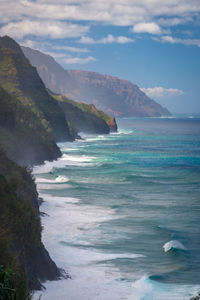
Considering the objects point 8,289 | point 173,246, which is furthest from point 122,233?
point 8,289

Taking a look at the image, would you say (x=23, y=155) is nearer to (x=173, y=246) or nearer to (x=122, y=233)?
(x=122, y=233)

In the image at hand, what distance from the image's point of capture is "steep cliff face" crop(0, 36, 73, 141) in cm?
13825

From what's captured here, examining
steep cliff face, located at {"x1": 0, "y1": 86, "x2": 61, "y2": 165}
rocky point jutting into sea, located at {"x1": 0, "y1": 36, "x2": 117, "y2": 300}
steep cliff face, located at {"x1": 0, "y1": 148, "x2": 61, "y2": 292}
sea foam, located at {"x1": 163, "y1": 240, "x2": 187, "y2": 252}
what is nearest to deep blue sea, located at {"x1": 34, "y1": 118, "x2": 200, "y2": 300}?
sea foam, located at {"x1": 163, "y1": 240, "x2": 187, "y2": 252}

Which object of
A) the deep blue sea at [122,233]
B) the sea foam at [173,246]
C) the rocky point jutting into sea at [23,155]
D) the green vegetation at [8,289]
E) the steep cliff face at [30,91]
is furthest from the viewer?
the steep cliff face at [30,91]

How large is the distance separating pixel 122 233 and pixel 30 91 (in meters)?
113

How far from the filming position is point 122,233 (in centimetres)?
4050

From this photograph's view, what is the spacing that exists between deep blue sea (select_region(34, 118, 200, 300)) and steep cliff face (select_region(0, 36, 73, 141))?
6195 centimetres

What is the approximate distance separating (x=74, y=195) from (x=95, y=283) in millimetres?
27737

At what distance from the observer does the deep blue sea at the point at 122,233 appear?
96.3 feet

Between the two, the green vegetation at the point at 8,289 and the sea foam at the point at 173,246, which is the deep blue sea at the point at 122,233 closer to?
the sea foam at the point at 173,246

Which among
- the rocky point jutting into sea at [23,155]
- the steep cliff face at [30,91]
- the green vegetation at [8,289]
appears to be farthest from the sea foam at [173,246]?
the steep cliff face at [30,91]

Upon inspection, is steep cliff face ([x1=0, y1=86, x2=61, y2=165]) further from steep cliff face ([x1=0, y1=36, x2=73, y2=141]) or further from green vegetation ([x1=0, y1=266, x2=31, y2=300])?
green vegetation ([x1=0, y1=266, x2=31, y2=300])

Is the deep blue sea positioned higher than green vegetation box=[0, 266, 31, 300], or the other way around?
green vegetation box=[0, 266, 31, 300]

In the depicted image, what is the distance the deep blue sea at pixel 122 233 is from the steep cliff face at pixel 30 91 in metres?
61.9
